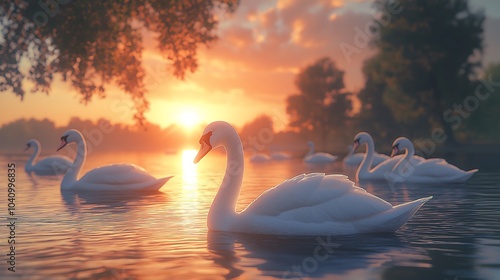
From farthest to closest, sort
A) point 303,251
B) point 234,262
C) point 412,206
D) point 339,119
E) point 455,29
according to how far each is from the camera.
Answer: point 339,119 < point 455,29 < point 412,206 < point 303,251 < point 234,262

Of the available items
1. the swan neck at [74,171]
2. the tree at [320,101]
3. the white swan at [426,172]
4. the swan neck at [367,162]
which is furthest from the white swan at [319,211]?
the tree at [320,101]

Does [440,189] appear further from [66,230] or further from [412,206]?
[66,230]

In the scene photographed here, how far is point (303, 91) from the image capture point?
11138 centimetres

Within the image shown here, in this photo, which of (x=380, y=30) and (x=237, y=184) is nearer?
(x=237, y=184)

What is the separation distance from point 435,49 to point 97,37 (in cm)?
4848

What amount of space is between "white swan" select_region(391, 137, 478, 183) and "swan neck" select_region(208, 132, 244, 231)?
13.5 m

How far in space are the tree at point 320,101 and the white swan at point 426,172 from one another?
8491 cm

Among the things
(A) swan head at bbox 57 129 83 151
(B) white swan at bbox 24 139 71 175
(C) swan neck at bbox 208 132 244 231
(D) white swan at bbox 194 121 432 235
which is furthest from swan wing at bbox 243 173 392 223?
(B) white swan at bbox 24 139 71 175

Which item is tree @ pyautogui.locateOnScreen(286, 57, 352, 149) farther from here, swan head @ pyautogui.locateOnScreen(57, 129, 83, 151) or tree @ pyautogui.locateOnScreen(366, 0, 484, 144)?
swan head @ pyautogui.locateOnScreen(57, 129, 83, 151)

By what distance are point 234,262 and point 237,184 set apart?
116 inches

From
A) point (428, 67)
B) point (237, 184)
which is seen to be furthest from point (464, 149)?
point (237, 184)

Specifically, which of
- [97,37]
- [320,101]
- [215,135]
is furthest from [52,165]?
[320,101]

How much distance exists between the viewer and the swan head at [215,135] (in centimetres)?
1116

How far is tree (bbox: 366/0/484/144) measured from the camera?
67000 millimetres
